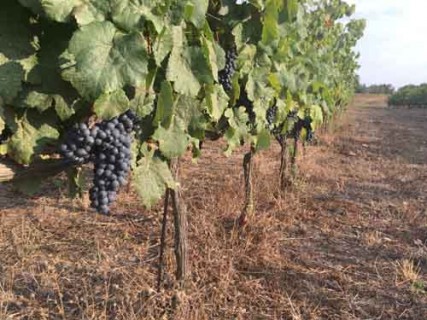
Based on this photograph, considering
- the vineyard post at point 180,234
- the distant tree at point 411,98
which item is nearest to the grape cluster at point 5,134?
the vineyard post at point 180,234

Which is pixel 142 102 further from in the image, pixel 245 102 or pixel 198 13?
pixel 245 102

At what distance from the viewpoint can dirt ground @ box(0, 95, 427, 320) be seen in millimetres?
3342

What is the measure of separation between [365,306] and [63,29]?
3.00 meters

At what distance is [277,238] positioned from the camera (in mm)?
4523

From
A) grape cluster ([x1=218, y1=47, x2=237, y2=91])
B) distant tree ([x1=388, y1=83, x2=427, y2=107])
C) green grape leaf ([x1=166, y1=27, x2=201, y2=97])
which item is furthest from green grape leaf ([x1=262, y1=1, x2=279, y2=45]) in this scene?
distant tree ([x1=388, y1=83, x2=427, y2=107])

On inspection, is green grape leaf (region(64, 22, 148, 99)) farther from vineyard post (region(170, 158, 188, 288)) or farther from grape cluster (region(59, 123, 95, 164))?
vineyard post (region(170, 158, 188, 288))

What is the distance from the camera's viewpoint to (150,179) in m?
2.09

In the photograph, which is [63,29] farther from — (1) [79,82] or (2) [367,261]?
(2) [367,261]

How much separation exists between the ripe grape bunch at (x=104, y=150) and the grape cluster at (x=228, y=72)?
43.7 inches

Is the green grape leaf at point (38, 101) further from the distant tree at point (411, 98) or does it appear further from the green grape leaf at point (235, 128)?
the distant tree at point (411, 98)

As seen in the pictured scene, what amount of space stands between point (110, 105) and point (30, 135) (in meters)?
0.32

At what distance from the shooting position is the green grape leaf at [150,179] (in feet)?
6.59

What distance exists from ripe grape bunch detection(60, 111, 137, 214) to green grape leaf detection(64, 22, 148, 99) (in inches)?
9.6

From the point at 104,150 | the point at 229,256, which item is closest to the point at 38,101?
the point at 104,150
